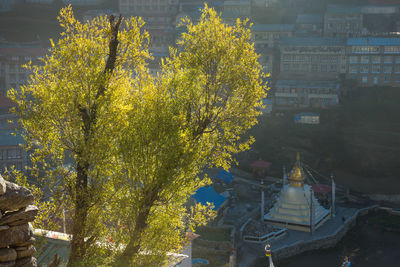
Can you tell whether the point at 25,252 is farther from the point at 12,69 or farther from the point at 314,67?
the point at 314,67

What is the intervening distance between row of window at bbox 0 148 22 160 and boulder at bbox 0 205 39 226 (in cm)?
3391

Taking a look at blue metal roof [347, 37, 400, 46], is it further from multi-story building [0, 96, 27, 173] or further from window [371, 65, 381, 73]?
multi-story building [0, 96, 27, 173]

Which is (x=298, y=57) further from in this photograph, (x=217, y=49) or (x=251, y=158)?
(x=217, y=49)

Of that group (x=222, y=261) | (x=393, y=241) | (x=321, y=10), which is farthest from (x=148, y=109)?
(x=321, y=10)

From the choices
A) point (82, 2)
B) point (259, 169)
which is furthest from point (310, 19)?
point (259, 169)

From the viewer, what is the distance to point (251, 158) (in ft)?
185

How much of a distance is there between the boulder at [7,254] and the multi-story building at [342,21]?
7886 cm

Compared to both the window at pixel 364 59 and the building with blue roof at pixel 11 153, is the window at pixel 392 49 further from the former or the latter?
the building with blue roof at pixel 11 153

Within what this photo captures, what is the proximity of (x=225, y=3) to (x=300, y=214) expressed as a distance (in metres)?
60.6

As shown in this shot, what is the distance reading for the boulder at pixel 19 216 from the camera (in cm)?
879

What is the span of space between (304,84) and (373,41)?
13468 millimetres

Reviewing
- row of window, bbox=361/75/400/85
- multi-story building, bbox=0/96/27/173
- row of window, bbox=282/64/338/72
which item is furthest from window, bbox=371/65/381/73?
multi-story building, bbox=0/96/27/173

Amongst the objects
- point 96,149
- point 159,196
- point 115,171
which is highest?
point 96,149

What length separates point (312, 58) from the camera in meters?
74.2
